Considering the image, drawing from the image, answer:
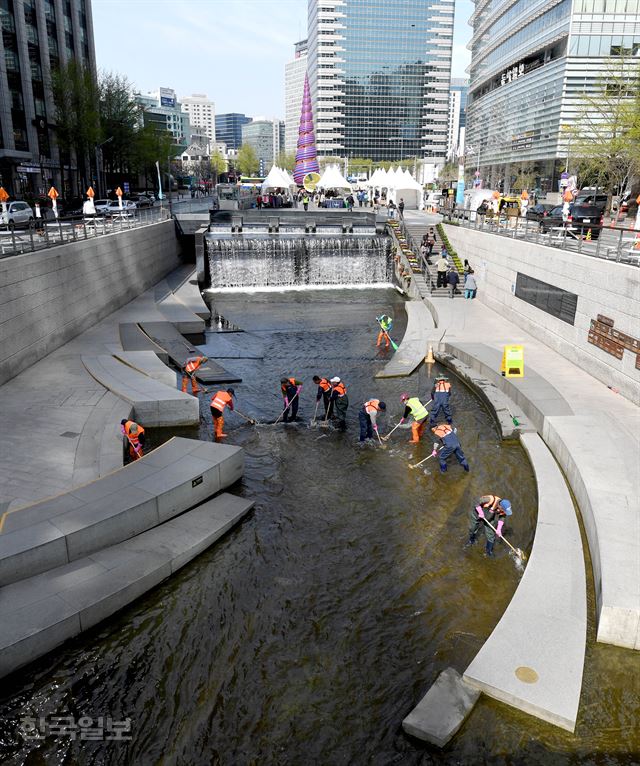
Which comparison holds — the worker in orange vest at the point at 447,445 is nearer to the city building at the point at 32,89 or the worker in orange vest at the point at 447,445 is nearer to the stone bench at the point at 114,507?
the stone bench at the point at 114,507

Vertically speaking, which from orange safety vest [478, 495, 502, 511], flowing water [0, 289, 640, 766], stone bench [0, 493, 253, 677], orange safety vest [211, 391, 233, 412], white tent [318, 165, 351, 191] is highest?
white tent [318, 165, 351, 191]

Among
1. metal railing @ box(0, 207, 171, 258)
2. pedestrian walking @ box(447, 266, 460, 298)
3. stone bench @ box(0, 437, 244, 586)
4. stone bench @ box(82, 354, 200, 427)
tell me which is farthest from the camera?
pedestrian walking @ box(447, 266, 460, 298)

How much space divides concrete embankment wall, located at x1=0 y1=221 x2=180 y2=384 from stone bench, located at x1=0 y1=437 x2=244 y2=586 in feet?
21.7

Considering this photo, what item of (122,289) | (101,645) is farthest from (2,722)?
(122,289)

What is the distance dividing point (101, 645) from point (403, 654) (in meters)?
3.74

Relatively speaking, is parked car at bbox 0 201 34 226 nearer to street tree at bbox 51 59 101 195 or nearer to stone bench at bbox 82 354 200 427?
stone bench at bbox 82 354 200 427

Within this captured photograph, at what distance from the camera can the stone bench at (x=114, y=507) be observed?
8164 mm

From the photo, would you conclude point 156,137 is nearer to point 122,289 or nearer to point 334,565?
point 122,289

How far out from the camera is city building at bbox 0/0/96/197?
48781 millimetres

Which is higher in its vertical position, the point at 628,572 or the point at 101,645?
the point at 628,572

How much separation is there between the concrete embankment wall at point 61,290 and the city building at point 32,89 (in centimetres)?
2836

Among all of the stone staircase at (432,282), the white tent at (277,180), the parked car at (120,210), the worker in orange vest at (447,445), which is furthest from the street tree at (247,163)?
the worker in orange vest at (447,445)

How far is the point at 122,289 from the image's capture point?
2561 cm

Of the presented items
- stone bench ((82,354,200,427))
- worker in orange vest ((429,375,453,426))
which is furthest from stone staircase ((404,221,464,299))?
stone bench ((82,354,200,427))
